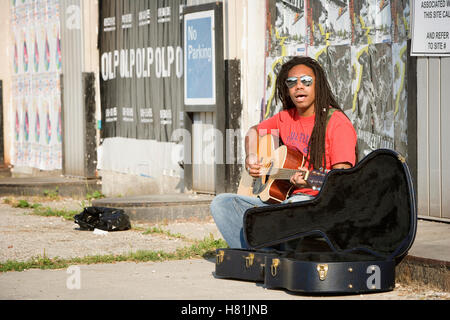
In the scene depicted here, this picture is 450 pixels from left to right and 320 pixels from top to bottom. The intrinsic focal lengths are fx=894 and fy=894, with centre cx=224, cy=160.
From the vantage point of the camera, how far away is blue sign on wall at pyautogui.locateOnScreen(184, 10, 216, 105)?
33.7ft

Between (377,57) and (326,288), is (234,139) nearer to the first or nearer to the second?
(377,57)

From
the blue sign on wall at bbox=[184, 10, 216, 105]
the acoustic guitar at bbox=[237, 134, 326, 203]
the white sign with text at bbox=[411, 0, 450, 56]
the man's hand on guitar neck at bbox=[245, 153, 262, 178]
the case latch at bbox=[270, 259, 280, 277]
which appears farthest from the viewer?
the blue sign on wall at bbox=[184, 10, 216, 105]

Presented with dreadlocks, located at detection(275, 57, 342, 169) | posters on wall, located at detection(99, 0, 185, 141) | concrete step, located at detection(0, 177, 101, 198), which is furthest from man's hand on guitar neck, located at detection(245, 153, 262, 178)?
concrete step, located at detection(0, 177, 101, 198)

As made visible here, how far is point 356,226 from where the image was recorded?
5.46 meters

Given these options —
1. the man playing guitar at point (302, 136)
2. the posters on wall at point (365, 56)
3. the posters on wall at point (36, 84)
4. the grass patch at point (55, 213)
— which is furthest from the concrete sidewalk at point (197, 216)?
the posters on wall at point (36, 84)

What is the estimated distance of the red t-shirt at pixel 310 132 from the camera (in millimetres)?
5660

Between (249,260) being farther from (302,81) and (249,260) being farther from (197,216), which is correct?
(197,216)

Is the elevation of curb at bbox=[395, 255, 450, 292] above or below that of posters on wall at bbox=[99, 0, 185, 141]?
below

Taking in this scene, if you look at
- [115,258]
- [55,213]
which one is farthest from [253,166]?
[55,213]

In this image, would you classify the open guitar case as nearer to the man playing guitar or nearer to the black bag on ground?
the man playing guitar

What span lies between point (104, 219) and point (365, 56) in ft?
9.80

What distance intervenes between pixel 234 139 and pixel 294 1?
1.68 m

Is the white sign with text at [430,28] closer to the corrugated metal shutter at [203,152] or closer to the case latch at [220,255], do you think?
the case latch at [220,255]

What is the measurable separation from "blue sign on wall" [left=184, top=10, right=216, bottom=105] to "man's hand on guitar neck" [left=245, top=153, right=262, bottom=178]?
13.4 feet
